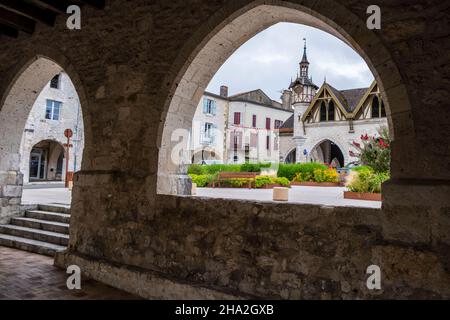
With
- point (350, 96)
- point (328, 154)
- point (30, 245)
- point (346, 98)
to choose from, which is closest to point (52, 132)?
point (30, 245)

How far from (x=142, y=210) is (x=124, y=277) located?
0.66m

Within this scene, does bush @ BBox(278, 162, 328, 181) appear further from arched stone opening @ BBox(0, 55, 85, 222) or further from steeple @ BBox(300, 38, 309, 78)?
steeple @ BBox(300, 38, 309, 78)

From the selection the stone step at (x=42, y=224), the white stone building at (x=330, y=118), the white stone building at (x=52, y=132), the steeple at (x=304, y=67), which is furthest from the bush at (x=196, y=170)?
the steeple at (x=304, y=67)

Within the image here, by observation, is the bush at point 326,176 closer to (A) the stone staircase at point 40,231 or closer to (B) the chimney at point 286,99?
(A) the stone staircase at point 40,231

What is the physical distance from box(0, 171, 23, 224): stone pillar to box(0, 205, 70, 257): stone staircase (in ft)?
0.45

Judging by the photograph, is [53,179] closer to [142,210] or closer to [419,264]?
[142,210]

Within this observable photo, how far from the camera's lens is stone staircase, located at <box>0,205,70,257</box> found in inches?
174

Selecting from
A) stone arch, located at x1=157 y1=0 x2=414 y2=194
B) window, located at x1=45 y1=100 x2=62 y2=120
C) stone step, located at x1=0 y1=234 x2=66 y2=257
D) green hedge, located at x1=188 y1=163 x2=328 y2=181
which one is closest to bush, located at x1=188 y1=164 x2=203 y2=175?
green hedge, located at x1=188 y1=163 x2=328 y2=181

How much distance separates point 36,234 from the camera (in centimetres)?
473

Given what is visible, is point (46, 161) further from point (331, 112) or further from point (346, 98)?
point (346, 98)

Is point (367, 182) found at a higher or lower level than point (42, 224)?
higher

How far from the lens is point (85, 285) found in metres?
3.18

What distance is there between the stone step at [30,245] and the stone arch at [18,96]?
890mm

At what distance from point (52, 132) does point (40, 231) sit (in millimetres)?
12316
